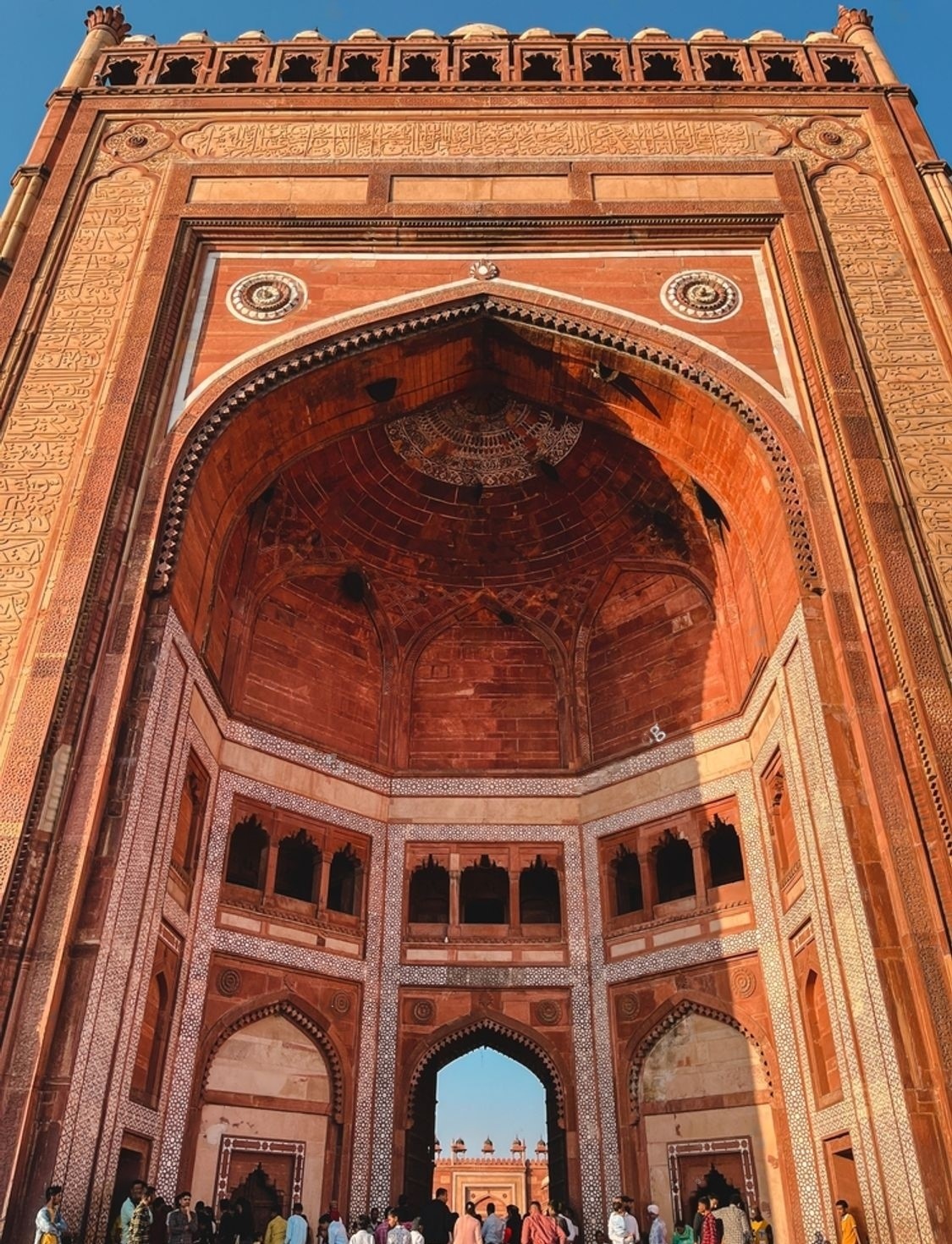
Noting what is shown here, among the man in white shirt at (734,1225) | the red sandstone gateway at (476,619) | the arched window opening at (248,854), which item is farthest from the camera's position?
the arched window opening at (248,854)

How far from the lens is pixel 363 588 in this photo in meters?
12.0

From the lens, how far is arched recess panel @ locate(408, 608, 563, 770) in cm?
1160

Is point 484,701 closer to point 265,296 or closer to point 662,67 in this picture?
point 265,296

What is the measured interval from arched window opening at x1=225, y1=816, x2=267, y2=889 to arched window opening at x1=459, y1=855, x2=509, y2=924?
81.1 inches

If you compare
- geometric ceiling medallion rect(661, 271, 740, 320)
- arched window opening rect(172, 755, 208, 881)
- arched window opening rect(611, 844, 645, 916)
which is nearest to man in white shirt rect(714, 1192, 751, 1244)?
arched window opening rect(611, 844, 645, 916)

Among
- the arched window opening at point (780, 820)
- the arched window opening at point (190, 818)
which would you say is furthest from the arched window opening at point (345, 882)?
the arched window opening at point (780, 820)

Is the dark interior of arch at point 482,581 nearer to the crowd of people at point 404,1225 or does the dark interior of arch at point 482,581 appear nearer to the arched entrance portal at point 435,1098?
the arched entrance portal at point 435,1098

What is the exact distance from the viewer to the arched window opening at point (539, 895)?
11023 mm

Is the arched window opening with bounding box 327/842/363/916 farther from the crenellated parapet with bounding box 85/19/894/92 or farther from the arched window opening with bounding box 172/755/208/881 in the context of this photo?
the crenellated parapet with bounding box 85/19/894/92

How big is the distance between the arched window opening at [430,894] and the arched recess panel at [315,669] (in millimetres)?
1296

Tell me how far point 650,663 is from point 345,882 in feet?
12.6

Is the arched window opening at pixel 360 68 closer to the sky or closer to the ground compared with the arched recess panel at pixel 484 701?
closer to the sky

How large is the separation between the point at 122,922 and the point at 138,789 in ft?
2.93

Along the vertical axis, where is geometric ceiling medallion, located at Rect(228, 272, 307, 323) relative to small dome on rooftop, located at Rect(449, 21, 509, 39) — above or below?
below
